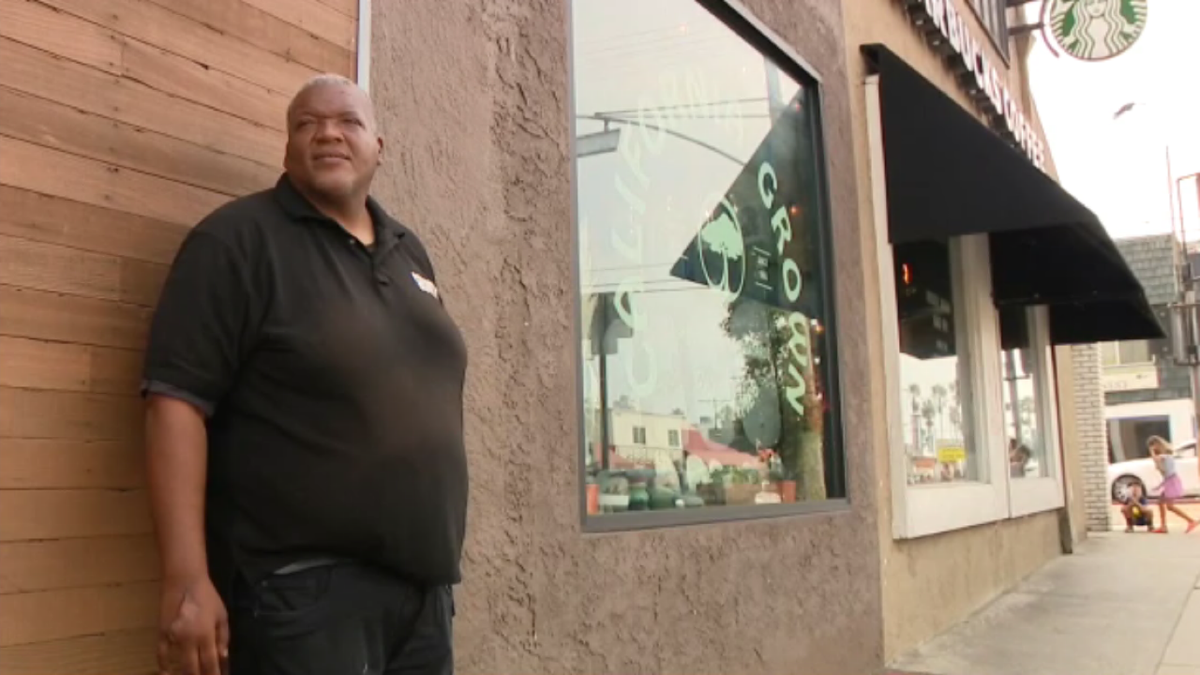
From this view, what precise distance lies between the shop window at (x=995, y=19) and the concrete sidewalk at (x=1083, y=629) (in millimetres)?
5100

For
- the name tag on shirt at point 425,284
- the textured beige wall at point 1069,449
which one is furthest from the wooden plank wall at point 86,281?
the textured beige wall at point 1069,449

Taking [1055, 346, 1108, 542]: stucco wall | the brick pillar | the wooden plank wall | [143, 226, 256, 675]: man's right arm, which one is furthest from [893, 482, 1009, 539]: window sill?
the brick pillar

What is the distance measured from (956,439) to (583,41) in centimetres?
499

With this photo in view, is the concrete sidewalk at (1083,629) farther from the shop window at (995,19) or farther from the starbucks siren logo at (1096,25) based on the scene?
the starbucks siren logo at (1096,25)

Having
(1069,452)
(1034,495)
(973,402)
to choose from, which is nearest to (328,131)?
(973,402)

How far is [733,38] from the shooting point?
5227mm

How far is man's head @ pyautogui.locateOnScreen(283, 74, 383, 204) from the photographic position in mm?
2225

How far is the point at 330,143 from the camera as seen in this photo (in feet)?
7.32

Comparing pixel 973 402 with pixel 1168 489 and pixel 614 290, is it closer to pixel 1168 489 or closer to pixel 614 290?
pixel 614 290

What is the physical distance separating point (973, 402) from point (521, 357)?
5.84 m

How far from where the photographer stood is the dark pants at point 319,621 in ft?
6.48

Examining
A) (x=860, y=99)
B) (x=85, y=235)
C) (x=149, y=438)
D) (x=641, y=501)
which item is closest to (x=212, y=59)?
(x=85, y=235)

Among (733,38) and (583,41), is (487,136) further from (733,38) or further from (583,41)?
(733,38)

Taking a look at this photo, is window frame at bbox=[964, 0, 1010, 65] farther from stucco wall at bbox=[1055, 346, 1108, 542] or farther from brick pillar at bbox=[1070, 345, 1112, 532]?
brick pillar at bbox=[1070, 345, 1112, 532]
